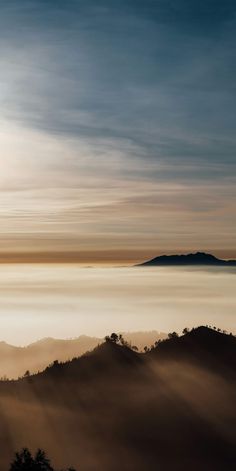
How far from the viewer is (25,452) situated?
154 metres

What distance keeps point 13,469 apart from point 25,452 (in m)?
4.86

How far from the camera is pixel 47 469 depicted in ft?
507

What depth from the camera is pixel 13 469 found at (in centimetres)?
15250

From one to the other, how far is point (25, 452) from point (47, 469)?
7126 mm

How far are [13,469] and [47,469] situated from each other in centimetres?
855
